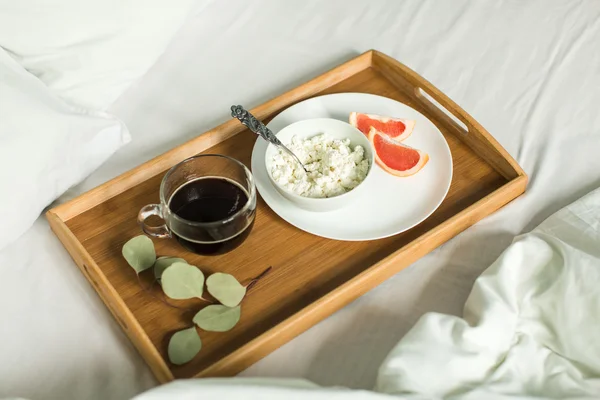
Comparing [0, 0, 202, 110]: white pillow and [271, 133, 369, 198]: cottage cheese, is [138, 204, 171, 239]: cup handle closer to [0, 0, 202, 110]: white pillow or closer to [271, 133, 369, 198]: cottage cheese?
[271, 133, 369, 198]: cottage cheese

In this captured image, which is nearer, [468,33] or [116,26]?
[116,26]

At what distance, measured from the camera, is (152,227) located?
100 cm

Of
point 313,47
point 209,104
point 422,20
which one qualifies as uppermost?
point 422,20

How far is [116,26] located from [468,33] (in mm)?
678

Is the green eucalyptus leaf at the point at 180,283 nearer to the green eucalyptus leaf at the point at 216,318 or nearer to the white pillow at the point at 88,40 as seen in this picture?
the green eucalyptus leaf at the point at 216,318

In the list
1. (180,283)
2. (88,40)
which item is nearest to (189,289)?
(180,283)

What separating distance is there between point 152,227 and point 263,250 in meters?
0.16

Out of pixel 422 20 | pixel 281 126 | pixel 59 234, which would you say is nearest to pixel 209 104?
pixel 281 126

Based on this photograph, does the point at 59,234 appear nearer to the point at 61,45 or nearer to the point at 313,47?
the point at 61,45

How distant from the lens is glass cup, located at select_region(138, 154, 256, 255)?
3.08 feet

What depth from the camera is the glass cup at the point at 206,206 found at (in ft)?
3.08

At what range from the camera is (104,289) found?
94 cm

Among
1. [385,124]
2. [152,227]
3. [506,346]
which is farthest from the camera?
[385,124]

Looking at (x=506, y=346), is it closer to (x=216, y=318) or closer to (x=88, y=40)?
(x=216, y=318)
